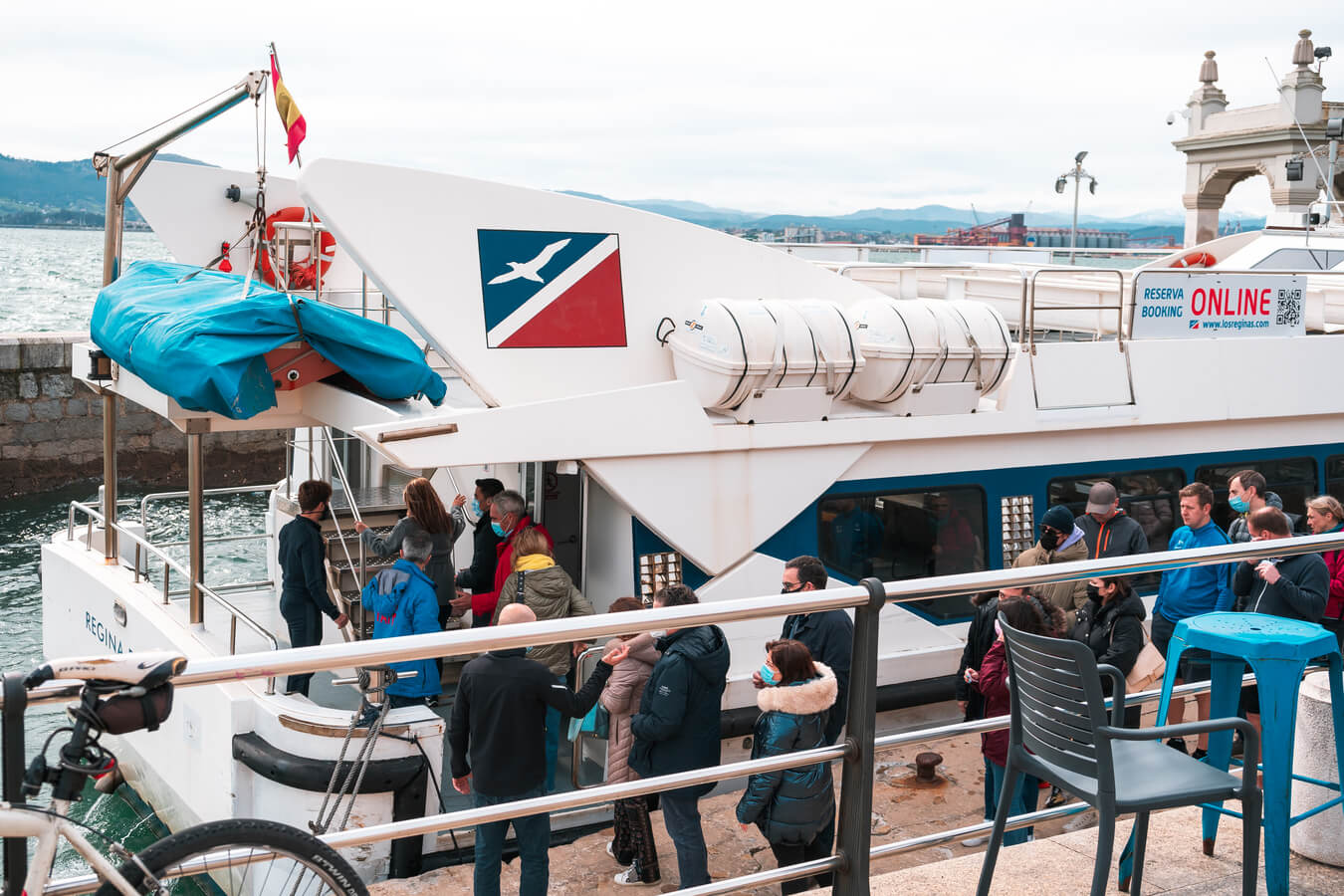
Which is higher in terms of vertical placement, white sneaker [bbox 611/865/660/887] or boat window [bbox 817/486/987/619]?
boat window [bbox 817/486/987/619]

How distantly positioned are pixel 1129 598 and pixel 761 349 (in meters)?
2.43

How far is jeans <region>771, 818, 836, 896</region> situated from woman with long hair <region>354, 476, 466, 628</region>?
8.10 feet

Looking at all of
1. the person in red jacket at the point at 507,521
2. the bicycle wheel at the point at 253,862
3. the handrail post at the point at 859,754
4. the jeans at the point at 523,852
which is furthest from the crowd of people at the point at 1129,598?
Answer: the bicycle wheel at the point at 253,862

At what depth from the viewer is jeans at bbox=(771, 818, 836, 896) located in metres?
5.12

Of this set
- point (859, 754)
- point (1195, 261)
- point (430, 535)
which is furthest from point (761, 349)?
point (1195, 261)

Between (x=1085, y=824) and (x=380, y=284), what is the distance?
4994 millimetres

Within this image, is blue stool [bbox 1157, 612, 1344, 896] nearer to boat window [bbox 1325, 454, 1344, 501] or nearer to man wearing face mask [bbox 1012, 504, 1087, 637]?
man wearing face mask [bbox 1012, 504, 1087, 637]

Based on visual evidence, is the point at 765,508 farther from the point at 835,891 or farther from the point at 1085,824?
the point at 835,891

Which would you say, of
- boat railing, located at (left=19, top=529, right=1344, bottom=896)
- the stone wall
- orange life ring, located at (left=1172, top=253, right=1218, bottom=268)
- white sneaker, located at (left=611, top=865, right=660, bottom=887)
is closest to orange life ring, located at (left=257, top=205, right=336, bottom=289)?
white sneaker, located at (left=611, top=865, right=660, bottom=887)

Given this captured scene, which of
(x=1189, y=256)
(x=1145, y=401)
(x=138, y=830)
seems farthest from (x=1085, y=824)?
(x=1189, y=256)

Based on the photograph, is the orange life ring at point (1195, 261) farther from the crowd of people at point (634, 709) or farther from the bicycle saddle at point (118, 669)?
the bicycle saddle at point (118, 669)

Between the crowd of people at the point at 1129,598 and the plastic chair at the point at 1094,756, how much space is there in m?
1.46

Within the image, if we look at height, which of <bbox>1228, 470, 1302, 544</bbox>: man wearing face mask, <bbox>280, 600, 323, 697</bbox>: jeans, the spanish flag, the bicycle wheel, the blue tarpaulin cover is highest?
the spanish flag

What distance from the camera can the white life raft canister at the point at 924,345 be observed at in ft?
25.5
